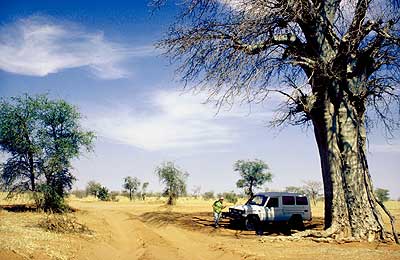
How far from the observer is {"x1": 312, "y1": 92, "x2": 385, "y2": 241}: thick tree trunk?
46.0 ft

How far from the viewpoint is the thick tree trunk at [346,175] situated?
14.0 m

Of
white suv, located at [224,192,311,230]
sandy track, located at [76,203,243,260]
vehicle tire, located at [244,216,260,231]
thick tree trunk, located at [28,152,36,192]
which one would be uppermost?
thick tree trunk, located at [28,152,36,192]

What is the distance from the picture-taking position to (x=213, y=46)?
551 inches

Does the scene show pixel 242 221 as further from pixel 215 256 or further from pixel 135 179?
pixel 135 179

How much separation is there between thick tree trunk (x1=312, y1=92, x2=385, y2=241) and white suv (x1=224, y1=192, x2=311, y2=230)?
18.2 feet

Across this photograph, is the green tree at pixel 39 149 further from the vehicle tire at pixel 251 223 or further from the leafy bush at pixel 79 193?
the leafy bush at pixel 79 193

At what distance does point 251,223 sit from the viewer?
20094mm

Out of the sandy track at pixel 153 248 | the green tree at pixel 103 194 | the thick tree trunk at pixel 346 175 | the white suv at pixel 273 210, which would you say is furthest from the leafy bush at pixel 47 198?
the green tree at pixel 103 194

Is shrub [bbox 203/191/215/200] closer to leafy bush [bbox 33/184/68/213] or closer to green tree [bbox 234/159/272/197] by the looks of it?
green tree [bbox 234/159/272/197]

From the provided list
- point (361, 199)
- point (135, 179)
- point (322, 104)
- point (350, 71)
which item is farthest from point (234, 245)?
point (135, 179)

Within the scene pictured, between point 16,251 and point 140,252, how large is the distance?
12.5 ft

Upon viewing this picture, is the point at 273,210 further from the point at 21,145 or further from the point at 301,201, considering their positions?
the point at 21,145

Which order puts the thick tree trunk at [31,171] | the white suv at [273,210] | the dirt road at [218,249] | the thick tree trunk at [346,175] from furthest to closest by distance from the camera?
1. the thick tree trunk at [31,171]
2. the white suv at [273,210]
3. the thick tree trunk at [346,175]
4. the dirt road at [218,249]

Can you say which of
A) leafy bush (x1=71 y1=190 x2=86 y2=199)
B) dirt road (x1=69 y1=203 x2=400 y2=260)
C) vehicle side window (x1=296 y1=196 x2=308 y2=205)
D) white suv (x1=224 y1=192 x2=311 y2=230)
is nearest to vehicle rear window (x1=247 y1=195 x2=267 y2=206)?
white suv (x1=224 y1=192 x2=311 y2=230)
